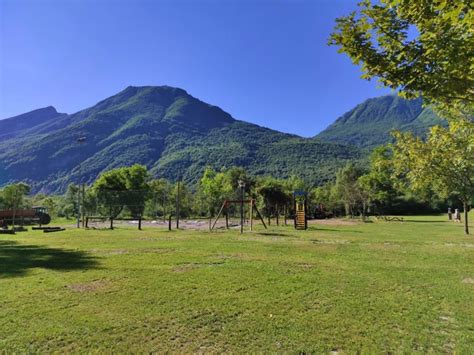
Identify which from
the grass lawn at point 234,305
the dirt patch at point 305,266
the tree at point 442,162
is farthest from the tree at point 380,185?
the grass lawn at point 234,305

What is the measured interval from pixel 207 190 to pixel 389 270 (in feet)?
145

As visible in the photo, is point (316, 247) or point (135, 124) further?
point (135, 124)

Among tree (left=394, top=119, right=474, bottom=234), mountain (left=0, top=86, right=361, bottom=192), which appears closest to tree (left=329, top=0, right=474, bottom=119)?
tree (left=394, top=119, right=474, bottom=234)

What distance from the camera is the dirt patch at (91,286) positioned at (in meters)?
6.06

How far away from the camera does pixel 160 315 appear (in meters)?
4.77

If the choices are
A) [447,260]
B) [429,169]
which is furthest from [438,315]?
[429,169]

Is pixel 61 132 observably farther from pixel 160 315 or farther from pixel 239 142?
pixel 160 315

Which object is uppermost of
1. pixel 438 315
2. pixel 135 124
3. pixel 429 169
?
pixel 135 124

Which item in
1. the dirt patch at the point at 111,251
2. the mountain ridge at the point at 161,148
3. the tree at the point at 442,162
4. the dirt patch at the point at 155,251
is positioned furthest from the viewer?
the mountain ridge at the point at 161,148

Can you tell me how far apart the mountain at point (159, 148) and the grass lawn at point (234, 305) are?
85.9 meters

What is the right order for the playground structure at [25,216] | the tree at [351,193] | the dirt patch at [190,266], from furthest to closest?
the tree at [351,193] → the playground structure at [25,216] → the dirt patch at [190,266]

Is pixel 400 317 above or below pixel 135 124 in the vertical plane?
below

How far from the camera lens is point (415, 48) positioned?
Answer: 13.6ft

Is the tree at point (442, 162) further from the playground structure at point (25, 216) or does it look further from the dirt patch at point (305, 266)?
the playground structure at point (25, 216)
